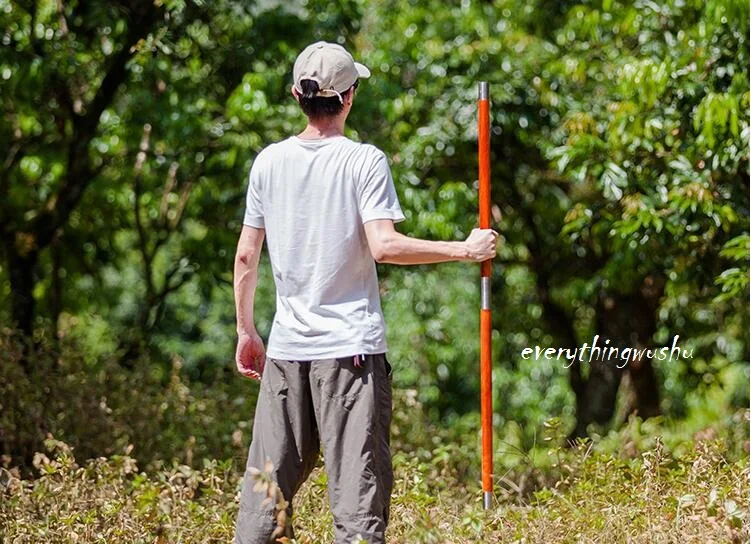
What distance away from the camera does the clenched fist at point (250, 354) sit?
3.78 metres

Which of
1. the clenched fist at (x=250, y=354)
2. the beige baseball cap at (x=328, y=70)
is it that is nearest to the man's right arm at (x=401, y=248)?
the beige baseball cap at (x=328, y=70)

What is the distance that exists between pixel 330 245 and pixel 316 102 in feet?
1.31

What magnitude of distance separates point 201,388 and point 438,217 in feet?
5.39

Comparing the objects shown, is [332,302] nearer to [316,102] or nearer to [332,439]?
[332,439]

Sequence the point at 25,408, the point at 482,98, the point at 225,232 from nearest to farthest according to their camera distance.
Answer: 1. the point at 482,98
2. the point at 25,408
3. the point at 225,232

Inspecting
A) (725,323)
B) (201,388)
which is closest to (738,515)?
(201,388)

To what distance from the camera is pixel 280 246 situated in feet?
11.6

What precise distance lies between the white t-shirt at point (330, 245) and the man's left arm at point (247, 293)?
19 cm

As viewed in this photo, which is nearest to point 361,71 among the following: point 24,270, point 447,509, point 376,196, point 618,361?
point 376,196

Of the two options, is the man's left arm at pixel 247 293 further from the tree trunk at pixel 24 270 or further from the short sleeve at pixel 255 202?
the tree trunk at pixel 24 270

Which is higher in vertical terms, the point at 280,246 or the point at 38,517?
the point at 280,246

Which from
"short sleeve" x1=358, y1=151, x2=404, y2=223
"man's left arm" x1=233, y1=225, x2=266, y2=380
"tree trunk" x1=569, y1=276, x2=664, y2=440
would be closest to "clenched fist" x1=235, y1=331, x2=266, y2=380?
"man's left arm" x1=233, y1=225, x2=266, y2=380

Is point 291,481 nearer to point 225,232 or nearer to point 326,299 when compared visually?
point 326,299

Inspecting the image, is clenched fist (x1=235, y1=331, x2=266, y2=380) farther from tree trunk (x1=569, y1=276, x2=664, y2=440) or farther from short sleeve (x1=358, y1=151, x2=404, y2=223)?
tree trunk (x1=569, y1=276, x2=664, y2=440)
